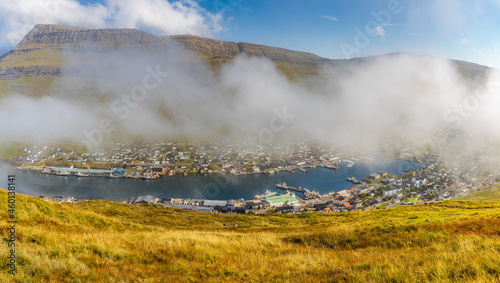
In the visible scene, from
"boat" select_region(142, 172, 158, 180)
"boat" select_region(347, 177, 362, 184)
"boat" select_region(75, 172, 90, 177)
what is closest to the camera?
"boat" select_region(347, 177, 362, 184)

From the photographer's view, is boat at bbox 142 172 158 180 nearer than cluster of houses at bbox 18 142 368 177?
Yes

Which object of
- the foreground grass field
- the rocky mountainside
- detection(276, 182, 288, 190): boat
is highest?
the rocky mountainside

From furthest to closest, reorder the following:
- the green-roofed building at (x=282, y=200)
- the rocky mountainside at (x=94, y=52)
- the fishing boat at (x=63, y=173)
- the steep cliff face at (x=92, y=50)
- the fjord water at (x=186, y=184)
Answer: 1. the steep cliff face at (x=92, y=50)
2. the rocky mountainside at (x=94, y=52)
3. the fishing boat at (x=63, y=173)
4. the fjord water at (x=186, y=184)
5. the green-roofed building at (x=282, y=200)

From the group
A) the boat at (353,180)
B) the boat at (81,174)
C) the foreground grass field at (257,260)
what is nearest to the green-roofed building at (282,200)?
the boat at (353,180)

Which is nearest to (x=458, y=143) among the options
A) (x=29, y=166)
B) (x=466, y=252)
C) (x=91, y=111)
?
(x=466, y=252)

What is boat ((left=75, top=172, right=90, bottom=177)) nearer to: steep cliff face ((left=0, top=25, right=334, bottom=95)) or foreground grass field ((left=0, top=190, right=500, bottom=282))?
foreground grass field ((left=0, top=190, right=500, bottom=282))

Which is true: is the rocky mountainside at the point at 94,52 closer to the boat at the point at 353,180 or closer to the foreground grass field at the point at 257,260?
Result: the boat at the point at 353,180

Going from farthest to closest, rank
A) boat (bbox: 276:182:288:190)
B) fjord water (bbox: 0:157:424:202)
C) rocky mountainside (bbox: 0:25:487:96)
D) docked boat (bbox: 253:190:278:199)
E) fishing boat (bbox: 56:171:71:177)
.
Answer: rocky mountainside (bbox: 0:25:487:96), fishing boat (bbox: 56:171:71:177), boat (bbox: 276:182:288:190), fjord water (bbox: 0:157:424:202), docked boat (bbox: 253:190:278:199)

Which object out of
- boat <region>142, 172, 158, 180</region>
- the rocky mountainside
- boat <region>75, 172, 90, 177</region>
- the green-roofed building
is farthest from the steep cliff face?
the green-roofed building
